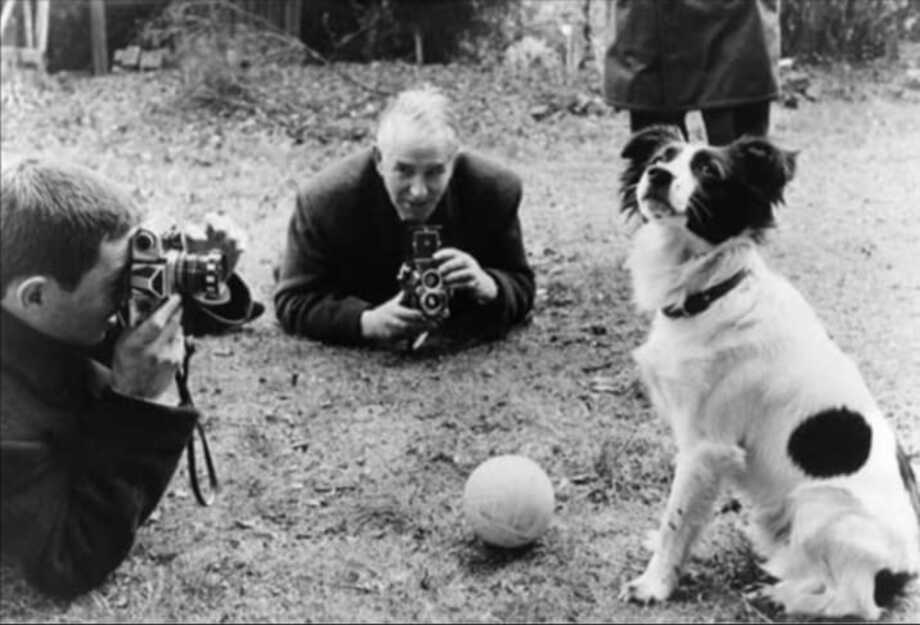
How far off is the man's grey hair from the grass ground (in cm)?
68

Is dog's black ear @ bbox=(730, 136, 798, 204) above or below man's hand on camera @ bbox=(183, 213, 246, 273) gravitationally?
above

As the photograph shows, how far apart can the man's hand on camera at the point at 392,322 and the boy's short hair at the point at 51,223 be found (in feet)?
4.97

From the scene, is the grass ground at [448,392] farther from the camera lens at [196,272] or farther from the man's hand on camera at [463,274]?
the camera lens at [196,272]

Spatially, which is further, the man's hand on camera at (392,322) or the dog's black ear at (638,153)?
the man's hand on camera at (392,322)

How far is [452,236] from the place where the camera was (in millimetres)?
4152

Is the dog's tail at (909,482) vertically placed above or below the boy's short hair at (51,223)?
below

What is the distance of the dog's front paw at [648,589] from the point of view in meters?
2.56

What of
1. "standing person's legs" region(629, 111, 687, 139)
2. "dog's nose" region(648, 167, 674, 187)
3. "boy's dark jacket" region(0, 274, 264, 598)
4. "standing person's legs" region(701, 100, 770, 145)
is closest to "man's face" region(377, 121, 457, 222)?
"standing person's legs" region(629, 111, 687, 139)

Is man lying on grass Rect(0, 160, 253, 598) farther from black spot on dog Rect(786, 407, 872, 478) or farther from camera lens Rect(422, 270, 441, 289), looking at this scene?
camera lens Rect(422, 270, 441, 289)

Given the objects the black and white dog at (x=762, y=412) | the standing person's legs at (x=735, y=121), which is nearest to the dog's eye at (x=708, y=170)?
the black and white dog at (x=762, y=412)

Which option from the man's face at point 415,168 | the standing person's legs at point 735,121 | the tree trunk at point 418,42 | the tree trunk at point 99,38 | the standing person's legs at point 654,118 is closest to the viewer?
the man's face at point 415,168

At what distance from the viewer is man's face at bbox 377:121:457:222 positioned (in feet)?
12.6

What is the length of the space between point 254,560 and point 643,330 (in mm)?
1827

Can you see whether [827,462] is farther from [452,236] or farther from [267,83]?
[267,83]
